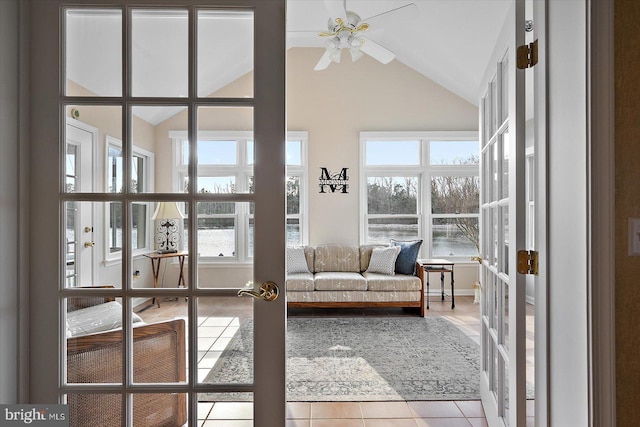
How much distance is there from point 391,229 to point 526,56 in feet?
15.1

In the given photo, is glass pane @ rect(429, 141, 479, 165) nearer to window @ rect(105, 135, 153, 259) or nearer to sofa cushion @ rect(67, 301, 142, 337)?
window @ rect(105, 135, 153, 259)

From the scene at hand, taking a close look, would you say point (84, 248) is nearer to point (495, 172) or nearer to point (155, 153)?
point (155, 153)

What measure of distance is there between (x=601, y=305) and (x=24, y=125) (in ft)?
5.86

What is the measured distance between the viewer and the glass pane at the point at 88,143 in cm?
131

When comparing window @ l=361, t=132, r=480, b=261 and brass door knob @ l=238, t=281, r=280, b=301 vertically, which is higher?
window @ l=361, t=132, r=480, b=261

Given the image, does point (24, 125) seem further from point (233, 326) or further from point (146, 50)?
point (233, 326)

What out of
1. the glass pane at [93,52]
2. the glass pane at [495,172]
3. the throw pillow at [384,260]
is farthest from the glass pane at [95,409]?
the throw pillow at [384,260]

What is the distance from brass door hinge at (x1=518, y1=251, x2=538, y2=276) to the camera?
4.42 feet

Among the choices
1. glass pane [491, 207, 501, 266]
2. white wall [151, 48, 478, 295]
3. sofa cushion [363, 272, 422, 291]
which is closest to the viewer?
glass pane [491, 207, 501, 266]

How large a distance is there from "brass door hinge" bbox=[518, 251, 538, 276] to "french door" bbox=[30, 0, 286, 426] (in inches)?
32.7

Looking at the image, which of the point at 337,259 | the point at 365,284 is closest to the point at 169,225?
the point at 365,284

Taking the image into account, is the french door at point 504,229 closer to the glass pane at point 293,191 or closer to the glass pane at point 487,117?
the glass pane at point 487,117

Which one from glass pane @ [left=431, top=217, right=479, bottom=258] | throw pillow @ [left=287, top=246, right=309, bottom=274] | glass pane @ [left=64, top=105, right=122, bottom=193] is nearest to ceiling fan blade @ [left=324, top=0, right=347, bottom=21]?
glass pane @ [left=64, top=105, right=122, bottom=193]

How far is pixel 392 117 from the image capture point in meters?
5.78
